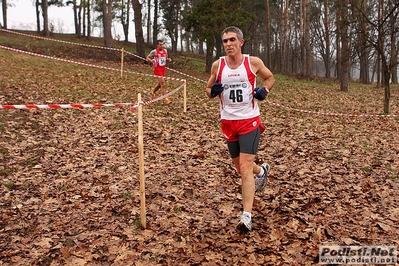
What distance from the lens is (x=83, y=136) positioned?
27.5 ft

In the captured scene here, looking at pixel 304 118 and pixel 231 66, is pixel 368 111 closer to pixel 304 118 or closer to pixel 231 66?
pixel 304 118

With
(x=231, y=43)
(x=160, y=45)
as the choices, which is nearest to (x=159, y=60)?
(x=160, y=45)

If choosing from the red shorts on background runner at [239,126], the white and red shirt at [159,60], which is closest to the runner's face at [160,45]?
the white and red shirt at [159,60]

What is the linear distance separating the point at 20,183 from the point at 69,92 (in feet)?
23.4

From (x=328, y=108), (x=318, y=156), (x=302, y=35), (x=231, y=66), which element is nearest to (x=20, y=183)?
(x=231, y=66)

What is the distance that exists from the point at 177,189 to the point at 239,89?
7.36 ft

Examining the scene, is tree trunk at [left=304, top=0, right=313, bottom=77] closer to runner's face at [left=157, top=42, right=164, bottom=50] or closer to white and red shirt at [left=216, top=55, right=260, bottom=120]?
runner's face at [left=157, top=42, right=164, bottom=50]

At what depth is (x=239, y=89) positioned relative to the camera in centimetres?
441

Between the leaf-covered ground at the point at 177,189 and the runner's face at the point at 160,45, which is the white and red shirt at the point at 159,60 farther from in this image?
the leaf-covered ground at the point at 177,189

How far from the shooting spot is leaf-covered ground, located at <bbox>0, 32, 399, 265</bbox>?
4129 mm

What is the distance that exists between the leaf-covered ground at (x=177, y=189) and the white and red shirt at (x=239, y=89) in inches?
60.5

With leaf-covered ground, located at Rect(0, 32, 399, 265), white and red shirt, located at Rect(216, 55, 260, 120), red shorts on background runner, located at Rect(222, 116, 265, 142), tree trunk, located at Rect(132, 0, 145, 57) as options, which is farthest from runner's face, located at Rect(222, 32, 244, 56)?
tree trunk, located at Rect(132, 0, 145, 57)

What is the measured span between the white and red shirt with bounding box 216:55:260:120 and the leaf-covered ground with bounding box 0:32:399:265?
1.54 metres

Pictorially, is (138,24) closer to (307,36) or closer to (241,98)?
(307,36)
